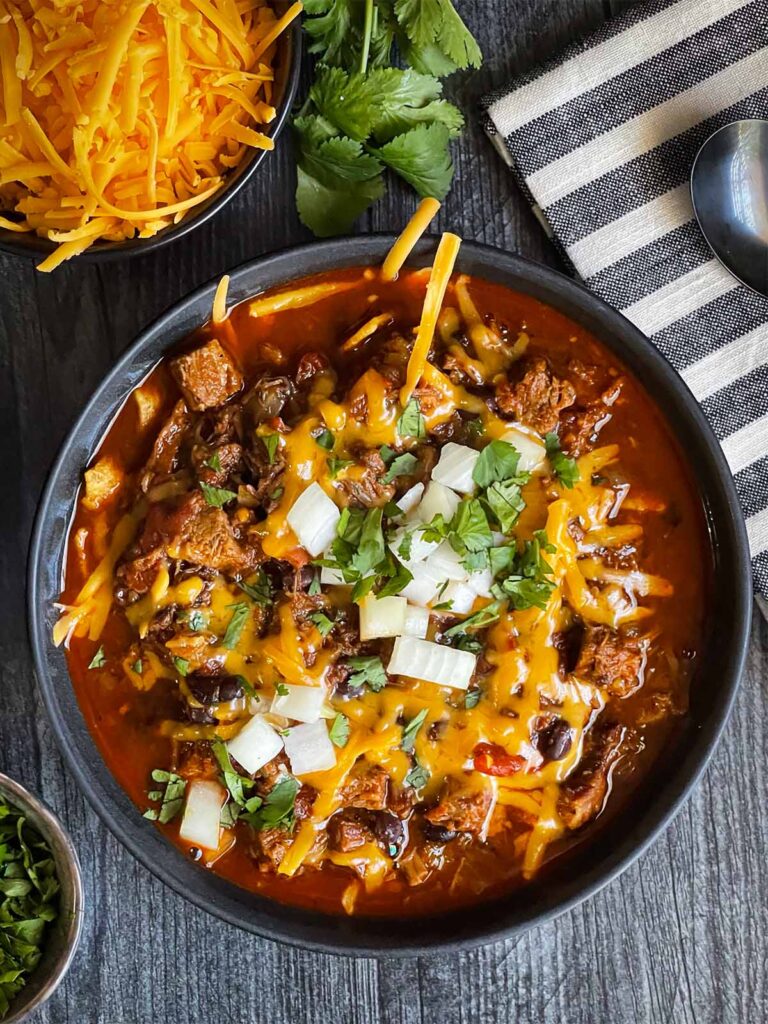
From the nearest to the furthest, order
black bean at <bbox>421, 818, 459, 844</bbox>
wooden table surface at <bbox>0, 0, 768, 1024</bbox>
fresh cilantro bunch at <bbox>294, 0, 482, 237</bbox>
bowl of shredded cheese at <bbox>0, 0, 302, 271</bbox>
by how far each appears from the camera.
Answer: bowl of shredded cheese at <bbox>0, 0, 302, 271</bbox> < black bean at <bbox>421, 818, 459, 844</bbox> < fresh cilantro bunch at <bbox>294, 0, 482, 237</bbox> < wooden table surface at <bbox>0, 0, 768, 1024</bbox>

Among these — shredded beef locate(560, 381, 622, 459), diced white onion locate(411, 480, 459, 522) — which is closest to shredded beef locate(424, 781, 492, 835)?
diced white onion locate(411, 480, 459, 522)

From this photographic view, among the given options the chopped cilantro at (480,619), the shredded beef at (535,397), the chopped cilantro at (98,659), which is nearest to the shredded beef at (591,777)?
the chopped cilantro at (480,619)

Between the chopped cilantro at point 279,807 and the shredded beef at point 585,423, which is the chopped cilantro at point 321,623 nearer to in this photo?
the chopped cilantro at point 279,807

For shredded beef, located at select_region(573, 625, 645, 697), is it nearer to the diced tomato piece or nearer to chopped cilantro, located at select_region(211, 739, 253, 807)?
the diced tomato piece

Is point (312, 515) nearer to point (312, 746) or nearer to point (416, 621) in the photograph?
point (416, 621)

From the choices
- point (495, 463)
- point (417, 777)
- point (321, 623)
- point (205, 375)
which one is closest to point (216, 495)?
point (205, 375)
